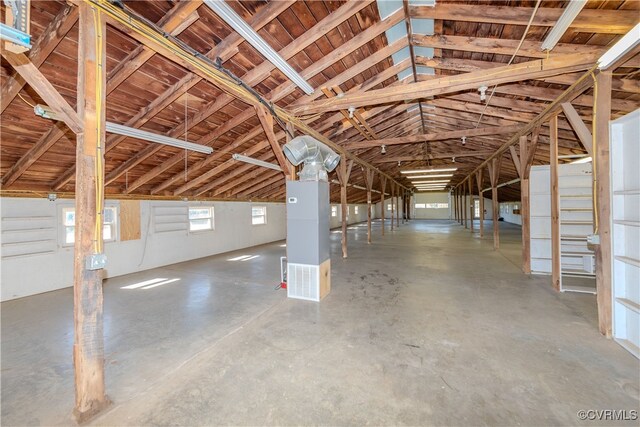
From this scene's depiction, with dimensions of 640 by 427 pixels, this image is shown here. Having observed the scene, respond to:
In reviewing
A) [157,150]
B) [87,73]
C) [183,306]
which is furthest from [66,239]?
[87,73]

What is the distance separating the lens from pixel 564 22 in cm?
232

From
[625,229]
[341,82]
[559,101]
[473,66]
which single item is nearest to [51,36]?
[341,82]

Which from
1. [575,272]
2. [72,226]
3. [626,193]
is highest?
[626,193]

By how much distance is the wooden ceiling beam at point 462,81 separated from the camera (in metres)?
2.89

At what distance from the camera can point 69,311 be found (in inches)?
136

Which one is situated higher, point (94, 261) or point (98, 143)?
point (98, 143)

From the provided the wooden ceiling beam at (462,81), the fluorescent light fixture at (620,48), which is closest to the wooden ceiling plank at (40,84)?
the wooden ceiling beam at (462,81)

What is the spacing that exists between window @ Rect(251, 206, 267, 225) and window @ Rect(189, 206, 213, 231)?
1.83 m

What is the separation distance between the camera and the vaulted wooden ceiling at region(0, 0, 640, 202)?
2.31m

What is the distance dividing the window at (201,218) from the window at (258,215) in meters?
1.83

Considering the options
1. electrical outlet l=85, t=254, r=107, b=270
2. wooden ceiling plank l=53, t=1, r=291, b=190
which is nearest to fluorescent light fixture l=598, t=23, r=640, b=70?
wooden ceiling plank l=53, t=1, r=291, b=190

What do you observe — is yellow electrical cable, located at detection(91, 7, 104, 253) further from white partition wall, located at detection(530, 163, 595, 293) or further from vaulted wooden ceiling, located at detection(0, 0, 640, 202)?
white partition wall, located at detection(530, 163, 595, 293)

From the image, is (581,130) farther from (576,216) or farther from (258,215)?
(258,215)

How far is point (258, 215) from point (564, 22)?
29.2 feet
